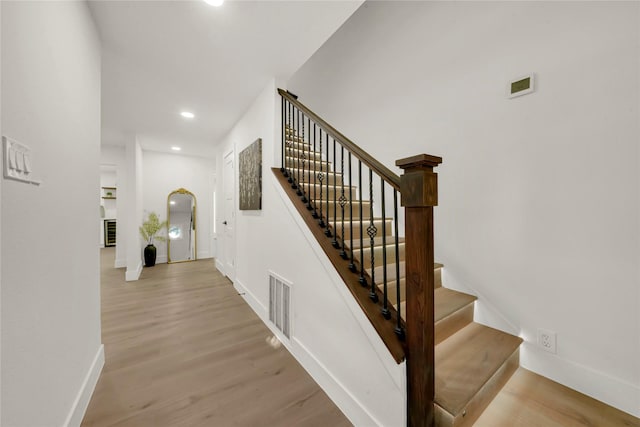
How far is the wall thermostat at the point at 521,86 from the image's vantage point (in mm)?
1802

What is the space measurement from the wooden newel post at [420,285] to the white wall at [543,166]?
3.97ft

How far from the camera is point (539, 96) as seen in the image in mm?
1779

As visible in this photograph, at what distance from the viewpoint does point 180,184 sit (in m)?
6.24

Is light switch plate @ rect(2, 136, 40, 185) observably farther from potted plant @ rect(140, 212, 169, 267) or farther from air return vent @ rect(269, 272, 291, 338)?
potted plant @ rect(140, 212, 169, 267)

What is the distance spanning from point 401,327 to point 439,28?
9.05 feet

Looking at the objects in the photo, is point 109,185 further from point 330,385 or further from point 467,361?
point 467,361

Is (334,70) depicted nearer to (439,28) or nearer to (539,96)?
(439,28)

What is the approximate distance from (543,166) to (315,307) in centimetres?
198

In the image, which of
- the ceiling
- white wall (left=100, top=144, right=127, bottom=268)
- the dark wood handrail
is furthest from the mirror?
the dark wood handrail

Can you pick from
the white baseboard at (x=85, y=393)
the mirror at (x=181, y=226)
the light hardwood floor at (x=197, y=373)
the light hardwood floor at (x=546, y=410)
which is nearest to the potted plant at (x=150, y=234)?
the mirror at (x=181, y=226)

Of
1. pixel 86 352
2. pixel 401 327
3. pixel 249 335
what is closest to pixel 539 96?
pixel 401 327

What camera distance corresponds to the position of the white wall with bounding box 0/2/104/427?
872 mm

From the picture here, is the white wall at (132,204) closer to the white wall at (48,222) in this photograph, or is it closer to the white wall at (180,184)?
the white wall at (180,184)

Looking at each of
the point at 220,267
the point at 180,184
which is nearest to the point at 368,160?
the point at 220,267
